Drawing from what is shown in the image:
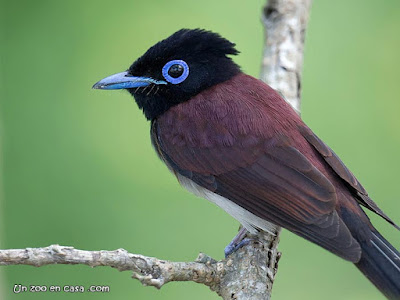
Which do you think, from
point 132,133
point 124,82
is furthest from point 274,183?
point 132,133

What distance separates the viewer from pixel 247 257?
12.3ft

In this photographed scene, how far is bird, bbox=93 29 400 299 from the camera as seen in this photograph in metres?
3.52

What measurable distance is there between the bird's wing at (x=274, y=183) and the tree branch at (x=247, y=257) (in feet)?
0.99

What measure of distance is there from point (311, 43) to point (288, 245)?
2066 millimetres

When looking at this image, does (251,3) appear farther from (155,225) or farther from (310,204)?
(310,204)

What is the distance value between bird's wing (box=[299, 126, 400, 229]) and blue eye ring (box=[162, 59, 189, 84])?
0.79 m

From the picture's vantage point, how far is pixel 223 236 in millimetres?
5312

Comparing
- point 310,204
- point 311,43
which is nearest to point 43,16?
point 311,43

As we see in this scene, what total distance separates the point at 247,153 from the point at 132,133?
221 cm

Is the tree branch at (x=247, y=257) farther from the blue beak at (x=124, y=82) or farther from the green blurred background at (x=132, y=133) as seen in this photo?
the blue beak at (x=124, y=82)

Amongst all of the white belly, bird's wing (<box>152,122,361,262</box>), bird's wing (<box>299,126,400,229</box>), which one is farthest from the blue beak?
bird's wing (<box>299,126,400,229</box>)

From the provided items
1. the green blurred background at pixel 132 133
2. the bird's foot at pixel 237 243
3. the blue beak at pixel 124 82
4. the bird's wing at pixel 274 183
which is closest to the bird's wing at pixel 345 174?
the bird's wing at pixel 274 183

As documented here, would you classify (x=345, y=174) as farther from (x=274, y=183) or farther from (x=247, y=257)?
(x=247, y=257)

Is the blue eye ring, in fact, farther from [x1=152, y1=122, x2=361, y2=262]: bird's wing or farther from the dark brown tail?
the dark brown tail
